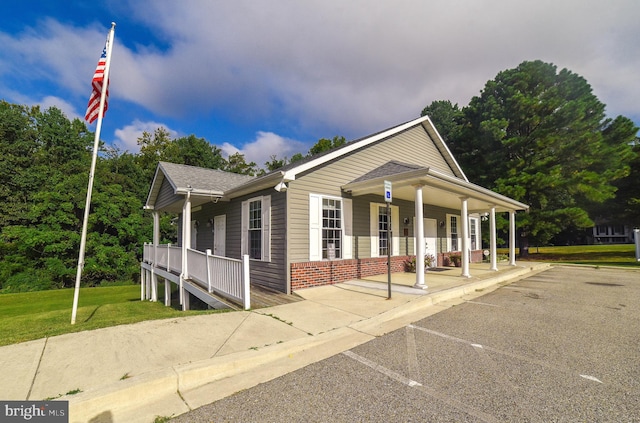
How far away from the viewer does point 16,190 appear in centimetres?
2406

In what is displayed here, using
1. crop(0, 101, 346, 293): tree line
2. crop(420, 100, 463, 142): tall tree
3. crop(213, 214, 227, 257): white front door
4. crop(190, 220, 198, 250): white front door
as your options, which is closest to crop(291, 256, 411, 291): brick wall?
crop(213, 214, 227, 257): white front door

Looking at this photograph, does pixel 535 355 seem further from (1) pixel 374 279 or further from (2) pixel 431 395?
(1) pixel 374 279

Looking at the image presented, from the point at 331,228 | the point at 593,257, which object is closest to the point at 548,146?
A: the point at 593,257

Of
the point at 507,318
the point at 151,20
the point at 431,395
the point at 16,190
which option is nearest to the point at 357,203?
the point at 507,318

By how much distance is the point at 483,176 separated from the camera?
23.8 m

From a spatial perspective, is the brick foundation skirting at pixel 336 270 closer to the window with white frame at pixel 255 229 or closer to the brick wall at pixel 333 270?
the brick wall at pixel 333 270

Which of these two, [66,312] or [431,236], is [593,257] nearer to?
[431,236]

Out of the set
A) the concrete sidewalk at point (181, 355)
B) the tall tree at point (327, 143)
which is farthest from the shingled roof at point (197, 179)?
the tall tree at point (327, 143)

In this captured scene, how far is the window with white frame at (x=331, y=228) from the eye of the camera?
9086 millimetres

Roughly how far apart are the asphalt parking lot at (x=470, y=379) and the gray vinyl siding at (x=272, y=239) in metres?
4.14

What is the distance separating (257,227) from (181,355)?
5915 mm

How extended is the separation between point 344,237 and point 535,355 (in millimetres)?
6071

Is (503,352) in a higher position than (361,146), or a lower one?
lower

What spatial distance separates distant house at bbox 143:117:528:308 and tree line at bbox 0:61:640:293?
11004mm
